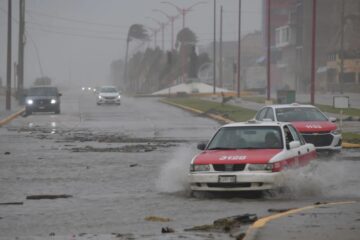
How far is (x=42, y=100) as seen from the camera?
193ft

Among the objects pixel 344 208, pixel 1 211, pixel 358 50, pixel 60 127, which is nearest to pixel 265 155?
pixel 344 208

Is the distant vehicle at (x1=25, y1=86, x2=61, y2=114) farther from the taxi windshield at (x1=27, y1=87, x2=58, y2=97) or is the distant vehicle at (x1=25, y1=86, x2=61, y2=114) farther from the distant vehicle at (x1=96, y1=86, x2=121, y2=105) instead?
the distant vehicle at (x1=96, y1=86, x2=121, y2=105)

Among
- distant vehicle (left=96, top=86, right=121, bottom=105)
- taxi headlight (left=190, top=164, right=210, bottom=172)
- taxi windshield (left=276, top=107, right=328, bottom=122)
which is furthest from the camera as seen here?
distant vehicle (left=96, top=86, right=121, bottom=105)

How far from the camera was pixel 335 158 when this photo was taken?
25.1 m

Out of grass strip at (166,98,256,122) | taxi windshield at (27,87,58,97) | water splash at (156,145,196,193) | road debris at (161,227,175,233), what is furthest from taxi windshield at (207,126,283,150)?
taxi windshield at (27,87,58,97)

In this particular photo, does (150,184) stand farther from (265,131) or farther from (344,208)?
(344,208)

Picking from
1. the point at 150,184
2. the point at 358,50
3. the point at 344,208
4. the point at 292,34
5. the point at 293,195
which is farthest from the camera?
the point at 292,34

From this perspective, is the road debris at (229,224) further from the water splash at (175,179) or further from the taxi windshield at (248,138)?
the taxi windshield at (248,138)

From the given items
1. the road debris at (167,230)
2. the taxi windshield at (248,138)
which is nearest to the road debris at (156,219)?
the road debris at (167,230)

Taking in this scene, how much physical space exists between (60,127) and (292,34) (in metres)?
111

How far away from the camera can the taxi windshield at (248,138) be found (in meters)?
17.5

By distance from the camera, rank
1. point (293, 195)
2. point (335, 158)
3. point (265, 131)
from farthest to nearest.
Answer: point (335, 158) < point (265, 131) < point (293, 195)

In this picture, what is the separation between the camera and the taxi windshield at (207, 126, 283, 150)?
17516 millimetres

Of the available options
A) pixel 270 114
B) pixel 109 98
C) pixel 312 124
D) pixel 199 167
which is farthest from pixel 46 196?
pixel 109 98
